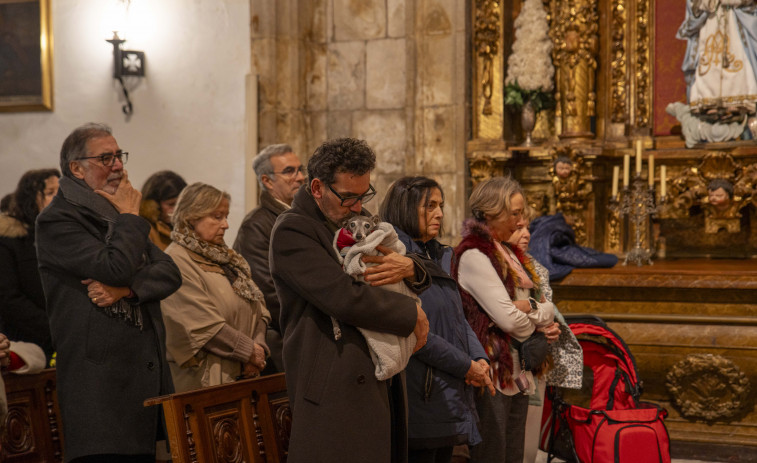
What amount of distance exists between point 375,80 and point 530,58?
44.1 inches

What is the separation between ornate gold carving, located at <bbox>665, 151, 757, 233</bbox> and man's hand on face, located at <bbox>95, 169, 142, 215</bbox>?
4.15 metres

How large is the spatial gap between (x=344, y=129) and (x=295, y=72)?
0.55 metres

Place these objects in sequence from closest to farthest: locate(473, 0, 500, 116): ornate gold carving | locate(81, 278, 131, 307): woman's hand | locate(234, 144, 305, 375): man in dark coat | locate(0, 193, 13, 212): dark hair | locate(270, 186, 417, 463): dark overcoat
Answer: locate(270, 186, 417, 463): dark overcoat, locate(81, 278, 131, 307): woman's hand, locate(234, 144, 305, 375): man in dark coat, locate(0, 193, 13, 212): dark hair, locate(473, 0, 500, 116): ornate gold carving

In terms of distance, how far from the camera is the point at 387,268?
2.99 metres

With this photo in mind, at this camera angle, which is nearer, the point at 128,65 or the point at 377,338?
the point at 377,338

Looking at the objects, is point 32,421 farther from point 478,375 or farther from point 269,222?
point 478,375

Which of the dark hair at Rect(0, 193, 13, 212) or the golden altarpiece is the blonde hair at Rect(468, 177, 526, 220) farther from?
the dark hair at Rect(0, 193, 13, 212)

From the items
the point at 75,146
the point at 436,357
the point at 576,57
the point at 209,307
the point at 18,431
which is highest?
the point at 576,57

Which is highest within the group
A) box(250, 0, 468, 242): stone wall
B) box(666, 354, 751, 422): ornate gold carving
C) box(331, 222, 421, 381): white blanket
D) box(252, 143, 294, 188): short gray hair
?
box(250, 0, 468, 242): stone wall

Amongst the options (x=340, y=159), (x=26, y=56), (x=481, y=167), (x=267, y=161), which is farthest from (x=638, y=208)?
(x=26, y=56)

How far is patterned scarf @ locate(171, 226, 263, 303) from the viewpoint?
4.00m

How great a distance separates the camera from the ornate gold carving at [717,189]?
639cm

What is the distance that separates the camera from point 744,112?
6.43 meters

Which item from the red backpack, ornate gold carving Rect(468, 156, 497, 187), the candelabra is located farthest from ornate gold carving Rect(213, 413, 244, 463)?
ornate gold carving Rect(468, 156, 497, 187)
